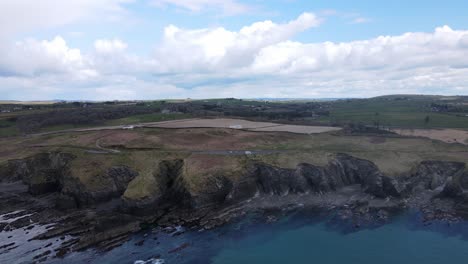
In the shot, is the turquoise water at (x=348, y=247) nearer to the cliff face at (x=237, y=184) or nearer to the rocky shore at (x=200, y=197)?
the rocky shore at (x=200, y=197)

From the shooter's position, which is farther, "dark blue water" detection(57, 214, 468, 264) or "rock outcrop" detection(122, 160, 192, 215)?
"rock outcrop" detection(122, 160, 192, 215)

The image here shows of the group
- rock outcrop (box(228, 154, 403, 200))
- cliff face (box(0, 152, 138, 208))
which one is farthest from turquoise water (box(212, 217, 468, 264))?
cliff face (box(0, 152, 138, 208))

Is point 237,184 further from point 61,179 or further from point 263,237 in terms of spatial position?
point 61,179

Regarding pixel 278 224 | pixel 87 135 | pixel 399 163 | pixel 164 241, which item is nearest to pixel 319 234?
pixel 278 224

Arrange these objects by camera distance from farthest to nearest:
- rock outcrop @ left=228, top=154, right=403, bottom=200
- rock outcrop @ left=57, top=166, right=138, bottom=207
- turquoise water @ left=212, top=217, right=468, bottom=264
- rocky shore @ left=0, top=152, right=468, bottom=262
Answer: rock outcrop @ left=228, top=154, right=403, bottom=200
rock outcrop @ left=57, top=166, right=138, bottom=207
rocky shore @ left=0, top=152, right=468, bottom=262
turquoise water @ left=212, top=217, right=468, bottom=264

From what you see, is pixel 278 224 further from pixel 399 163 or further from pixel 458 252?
pixel 399 163

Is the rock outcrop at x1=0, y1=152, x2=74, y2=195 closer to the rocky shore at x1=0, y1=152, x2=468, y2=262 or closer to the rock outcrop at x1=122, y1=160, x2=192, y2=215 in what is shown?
the rocky shore at x1=0, y1=152, x2=468, y2=262

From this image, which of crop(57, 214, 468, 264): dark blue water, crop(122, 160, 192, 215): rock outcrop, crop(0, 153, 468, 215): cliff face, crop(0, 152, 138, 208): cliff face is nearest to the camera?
crop(57, 214, 468, 264): dark blue water

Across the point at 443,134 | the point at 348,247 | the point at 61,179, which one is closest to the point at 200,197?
the point at 348,247
